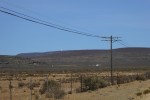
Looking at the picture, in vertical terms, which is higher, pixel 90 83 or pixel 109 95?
pixel 90 83

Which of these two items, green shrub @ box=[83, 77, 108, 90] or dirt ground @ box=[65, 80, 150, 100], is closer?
dirt ground @ box=[65, 80, 150, 100]

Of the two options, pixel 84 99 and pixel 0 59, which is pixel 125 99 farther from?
pixel 0 59

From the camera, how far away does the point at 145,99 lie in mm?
32156

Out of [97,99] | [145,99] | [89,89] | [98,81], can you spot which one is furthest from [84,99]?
[98,81]

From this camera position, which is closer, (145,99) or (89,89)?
(145,99)

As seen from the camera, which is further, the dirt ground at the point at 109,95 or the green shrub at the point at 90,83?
the green shrub at the point at 90,83

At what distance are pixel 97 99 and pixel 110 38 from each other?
3294cm

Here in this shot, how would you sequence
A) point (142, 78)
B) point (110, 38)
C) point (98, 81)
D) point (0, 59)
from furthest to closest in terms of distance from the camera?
point (0, 59) → point (142, 78) → point (110, 38) → point (98, 81)

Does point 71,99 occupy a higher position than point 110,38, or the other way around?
point 110,38

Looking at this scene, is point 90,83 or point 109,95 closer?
point 109,95

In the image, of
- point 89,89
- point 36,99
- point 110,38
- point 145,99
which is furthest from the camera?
point 110,38

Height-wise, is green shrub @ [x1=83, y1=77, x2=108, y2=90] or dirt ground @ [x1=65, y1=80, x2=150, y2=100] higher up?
green shrub @ [x1=83, y1=77, x2=108, y2=90]

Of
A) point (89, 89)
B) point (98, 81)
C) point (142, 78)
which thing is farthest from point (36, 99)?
point (142, 78)

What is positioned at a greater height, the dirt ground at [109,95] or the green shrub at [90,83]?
the green shrub at [90,83]
